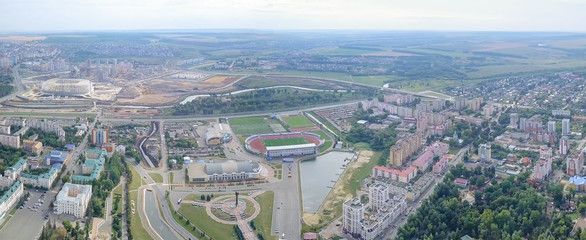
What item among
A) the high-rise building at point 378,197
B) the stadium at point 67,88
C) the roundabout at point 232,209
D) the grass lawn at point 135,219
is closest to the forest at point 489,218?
the high-rise building at point 378,197

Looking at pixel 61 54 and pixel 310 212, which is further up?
pixel 61 54

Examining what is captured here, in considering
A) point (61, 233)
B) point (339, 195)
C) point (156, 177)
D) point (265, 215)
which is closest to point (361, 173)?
point (339, 195)

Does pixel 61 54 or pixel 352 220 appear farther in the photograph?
pixel 61 54

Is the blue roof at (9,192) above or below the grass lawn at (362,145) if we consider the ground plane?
above

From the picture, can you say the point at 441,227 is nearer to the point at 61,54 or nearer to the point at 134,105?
the point at 134,105

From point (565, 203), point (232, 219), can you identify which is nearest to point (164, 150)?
point (232, 219)

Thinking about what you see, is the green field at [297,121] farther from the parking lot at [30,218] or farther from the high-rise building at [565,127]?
the parking lot at [30,218]

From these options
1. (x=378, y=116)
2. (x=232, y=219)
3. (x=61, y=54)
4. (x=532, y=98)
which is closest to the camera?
(x=232, y=219)
